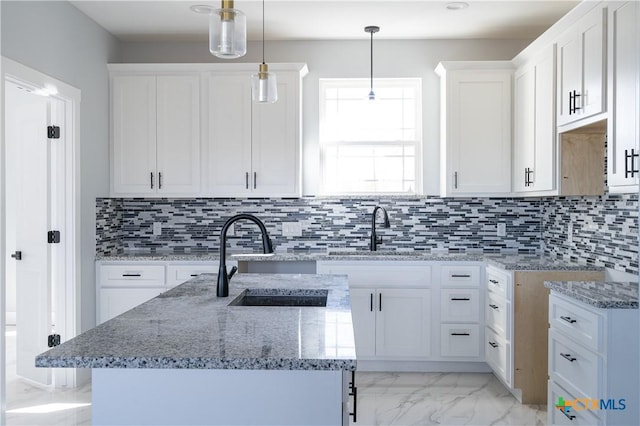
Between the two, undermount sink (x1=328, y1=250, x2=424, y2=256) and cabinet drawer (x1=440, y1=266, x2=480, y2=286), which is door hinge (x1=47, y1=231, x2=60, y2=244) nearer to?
undermount sink (x1=328, y1=250, x2=424, y2=256)

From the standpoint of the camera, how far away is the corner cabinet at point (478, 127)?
4492 millimetres

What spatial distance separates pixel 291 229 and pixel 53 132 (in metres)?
1.99

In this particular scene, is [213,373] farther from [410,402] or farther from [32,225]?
[32,225]

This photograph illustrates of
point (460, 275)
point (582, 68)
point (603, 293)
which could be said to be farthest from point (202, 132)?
point (603, 293)

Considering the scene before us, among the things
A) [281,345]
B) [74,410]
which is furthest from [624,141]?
[74,410]

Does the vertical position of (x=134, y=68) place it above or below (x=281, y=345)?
above

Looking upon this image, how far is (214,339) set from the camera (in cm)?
170

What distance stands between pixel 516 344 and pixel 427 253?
3.65 ft

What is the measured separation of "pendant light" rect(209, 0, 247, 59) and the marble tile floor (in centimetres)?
230

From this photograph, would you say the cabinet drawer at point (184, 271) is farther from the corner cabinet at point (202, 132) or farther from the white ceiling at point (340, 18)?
the white ceiling at point (340, 18)

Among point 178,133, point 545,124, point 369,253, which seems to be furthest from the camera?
point 178,133

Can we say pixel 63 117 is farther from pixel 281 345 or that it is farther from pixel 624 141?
pixel 624 141

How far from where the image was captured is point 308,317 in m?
2.03

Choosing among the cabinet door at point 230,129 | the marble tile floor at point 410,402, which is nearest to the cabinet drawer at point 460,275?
the marble tile floor at point 410,402
